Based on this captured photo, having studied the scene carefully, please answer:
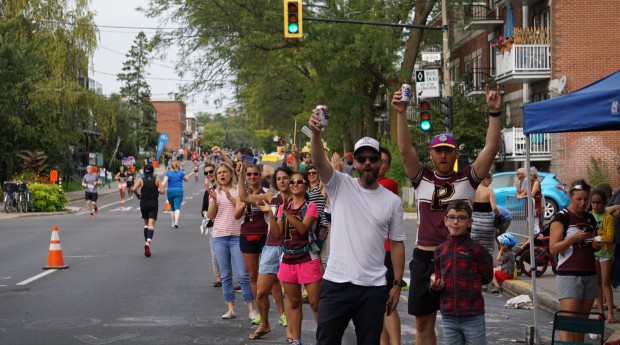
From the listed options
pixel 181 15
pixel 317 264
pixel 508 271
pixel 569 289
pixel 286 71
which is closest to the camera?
pixel 569 289

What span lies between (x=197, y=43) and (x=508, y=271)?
27.6m

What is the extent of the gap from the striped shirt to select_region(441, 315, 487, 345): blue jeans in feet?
14.5

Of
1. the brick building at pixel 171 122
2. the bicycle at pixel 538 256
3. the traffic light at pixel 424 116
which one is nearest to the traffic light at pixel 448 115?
the traffic light at pixel 424 116

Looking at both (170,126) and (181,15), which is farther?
(170,126)

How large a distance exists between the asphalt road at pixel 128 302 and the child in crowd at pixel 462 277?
292 cm

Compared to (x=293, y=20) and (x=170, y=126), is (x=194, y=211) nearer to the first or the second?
(x=293, y=20)

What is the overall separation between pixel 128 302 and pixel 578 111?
→ 6562 millimetres

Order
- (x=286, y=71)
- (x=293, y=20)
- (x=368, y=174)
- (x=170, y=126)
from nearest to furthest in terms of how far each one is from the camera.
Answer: (x=368, y=174), (x=293, y=20), (x=286, y=71), (x=170, y=126)

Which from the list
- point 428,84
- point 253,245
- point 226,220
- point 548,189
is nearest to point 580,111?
point 253,245

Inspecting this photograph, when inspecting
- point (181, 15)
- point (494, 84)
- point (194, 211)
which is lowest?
point (194, 211)

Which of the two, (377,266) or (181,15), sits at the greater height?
(181,15)

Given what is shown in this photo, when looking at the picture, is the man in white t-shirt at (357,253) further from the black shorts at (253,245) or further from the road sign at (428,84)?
the road sign at (428,84)

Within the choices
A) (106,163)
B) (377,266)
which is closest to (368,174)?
(377,266)

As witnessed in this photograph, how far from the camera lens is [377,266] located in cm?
622
